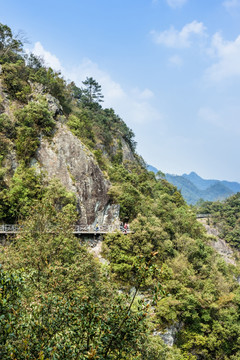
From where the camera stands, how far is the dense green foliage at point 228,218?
64.5 m

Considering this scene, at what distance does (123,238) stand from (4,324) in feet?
57.2

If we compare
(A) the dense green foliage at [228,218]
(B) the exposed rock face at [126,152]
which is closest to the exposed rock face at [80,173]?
(B) the exposed rock face at [126,152]

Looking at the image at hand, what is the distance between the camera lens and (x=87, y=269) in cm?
1088

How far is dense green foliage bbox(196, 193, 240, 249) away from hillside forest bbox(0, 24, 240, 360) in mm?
30914

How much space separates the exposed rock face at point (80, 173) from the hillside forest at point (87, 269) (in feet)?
2.92

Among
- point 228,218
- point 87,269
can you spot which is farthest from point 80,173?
point 228,218

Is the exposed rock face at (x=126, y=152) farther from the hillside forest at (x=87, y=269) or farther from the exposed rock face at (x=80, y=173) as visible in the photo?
the exposed rock face at (x=80, y=173)

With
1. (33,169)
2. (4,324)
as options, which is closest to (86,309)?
(4,324)

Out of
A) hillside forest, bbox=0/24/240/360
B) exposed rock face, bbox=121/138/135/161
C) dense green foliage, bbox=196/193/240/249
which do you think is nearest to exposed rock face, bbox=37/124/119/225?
hillside forest, bbox=0/24/240/360

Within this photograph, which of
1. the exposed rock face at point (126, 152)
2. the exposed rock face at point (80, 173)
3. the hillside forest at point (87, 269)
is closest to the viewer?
the hillside forest at point (87, 269)

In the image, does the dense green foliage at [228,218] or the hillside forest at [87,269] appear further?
the dense green foliage at [228,218]

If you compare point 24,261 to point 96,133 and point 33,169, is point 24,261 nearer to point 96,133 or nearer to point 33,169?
point 33,169

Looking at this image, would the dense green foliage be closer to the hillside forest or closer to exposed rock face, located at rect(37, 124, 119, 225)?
the hillside forest

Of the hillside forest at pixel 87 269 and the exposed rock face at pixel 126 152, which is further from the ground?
the exposed rock face at pixel 126 152
